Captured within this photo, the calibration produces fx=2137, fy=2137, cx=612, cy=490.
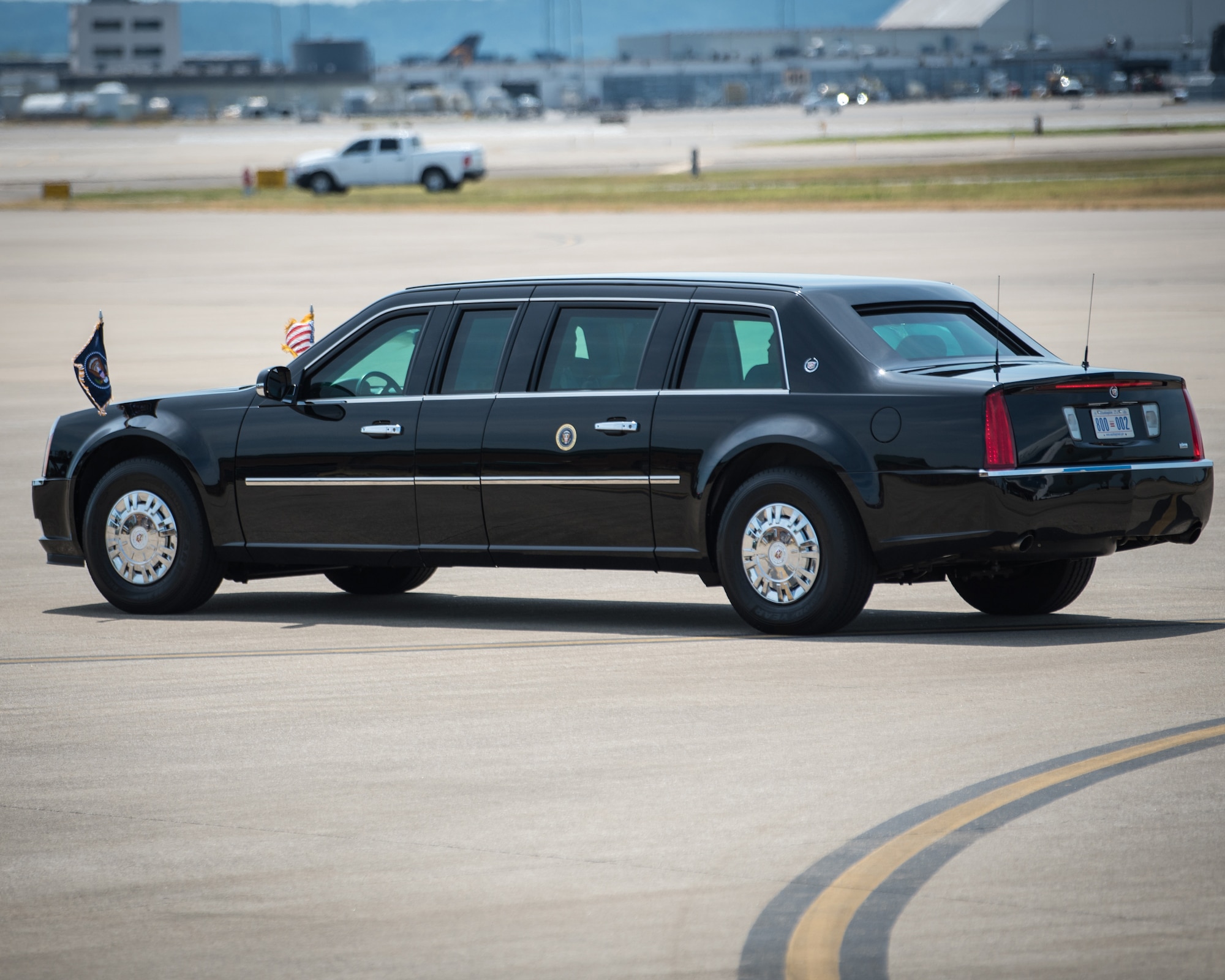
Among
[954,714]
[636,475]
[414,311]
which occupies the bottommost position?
[954,714]

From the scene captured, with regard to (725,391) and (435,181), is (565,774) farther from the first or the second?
(435,181)

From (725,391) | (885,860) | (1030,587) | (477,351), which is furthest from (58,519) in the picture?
(885,860)

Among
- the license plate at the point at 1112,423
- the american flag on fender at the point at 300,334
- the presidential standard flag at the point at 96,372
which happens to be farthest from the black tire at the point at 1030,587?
the presidential standard flag at the point at 96,372

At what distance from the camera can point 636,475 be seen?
9.58 meters

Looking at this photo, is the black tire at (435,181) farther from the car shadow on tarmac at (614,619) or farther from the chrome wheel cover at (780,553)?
the chrome wheel cover at (780,553)

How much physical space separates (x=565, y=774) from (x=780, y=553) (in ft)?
8.58

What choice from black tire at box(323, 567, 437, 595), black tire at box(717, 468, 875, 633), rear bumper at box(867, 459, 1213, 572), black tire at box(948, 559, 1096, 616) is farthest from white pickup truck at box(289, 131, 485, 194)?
rear bumper at box(867, 459, 1213, 572)

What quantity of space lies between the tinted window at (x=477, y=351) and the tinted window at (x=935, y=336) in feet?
5.77

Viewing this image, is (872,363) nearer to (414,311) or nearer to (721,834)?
(414,311)

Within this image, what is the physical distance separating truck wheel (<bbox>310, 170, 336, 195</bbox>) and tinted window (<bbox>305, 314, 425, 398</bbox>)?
5845cm

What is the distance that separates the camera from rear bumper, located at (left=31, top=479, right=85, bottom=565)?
11039 mm

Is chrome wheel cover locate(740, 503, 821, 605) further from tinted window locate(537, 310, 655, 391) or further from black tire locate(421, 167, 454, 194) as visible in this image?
black tire locate(421, 167, 454, 194)

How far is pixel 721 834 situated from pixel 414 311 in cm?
475

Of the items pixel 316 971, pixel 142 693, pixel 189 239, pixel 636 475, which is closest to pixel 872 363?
pixel 636 475
